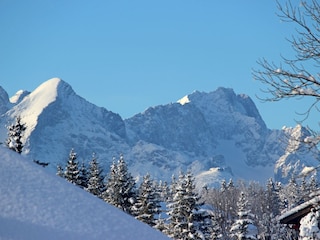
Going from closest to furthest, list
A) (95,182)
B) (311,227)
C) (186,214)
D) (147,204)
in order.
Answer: (311,227)
(186,214)
(147,204)
(95,182)

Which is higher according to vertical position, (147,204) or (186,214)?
(147,204)

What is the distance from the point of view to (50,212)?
337 inches

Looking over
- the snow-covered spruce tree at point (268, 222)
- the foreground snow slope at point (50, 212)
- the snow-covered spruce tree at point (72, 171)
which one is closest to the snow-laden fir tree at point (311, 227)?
the foreground snow slope at point (50, 212)

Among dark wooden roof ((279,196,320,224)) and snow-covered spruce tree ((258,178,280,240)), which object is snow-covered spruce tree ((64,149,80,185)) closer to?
snow-covered spruce tree ((258,178,280,240))

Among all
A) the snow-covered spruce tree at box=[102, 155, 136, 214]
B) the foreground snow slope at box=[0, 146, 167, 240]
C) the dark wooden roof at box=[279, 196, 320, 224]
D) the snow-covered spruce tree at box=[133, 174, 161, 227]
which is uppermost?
the snow-covered spruce tree at box=[102, 155, 136, 214]

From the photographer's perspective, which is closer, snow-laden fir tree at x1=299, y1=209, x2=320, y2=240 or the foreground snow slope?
the foreground snow slope

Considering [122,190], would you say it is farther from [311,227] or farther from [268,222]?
[268,222]

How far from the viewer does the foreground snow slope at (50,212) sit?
26.3 feet

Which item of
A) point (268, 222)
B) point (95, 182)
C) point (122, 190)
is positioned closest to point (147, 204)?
point (122, 190)

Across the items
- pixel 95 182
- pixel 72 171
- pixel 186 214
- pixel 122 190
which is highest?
pixel 72 171

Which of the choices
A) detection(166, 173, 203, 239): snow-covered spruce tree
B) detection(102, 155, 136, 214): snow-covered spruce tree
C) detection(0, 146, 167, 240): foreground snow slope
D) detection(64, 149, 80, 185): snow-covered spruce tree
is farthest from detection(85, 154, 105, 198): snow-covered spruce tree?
detection(0, 146, 167, 240): foreground snow slope

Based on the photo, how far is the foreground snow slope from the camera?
803 cm

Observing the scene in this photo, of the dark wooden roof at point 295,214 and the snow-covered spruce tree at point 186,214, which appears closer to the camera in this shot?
the dark wooden roof at point 295,214

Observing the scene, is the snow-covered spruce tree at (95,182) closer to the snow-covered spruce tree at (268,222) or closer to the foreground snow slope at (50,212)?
the snow-covered spruce tree at (268,222)
